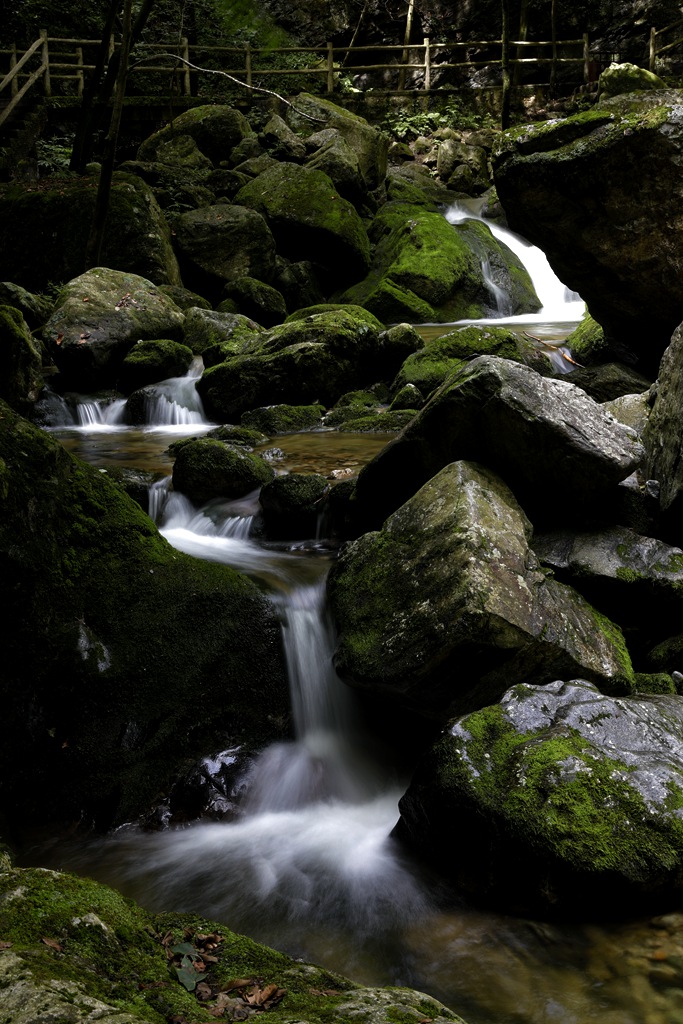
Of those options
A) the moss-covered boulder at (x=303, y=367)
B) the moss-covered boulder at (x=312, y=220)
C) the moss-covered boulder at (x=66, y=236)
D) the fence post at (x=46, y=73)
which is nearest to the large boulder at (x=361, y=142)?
the moss-covered boulder at (x=312, y=220)

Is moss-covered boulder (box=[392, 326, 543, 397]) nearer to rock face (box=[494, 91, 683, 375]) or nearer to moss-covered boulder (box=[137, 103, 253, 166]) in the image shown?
rock face (box=[494, 91, 683, 375])

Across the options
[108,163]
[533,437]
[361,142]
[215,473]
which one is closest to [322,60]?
[361,142]

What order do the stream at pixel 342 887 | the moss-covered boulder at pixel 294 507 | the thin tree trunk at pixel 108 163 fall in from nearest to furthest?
the stream at pixel 342 887, the moss-covered boulder at pixel 294 507, the thin tree trunk at pixel 108 163

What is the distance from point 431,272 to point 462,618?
Result: 1335 centimetres

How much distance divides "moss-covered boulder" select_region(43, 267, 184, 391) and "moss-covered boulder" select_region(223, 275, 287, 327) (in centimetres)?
234

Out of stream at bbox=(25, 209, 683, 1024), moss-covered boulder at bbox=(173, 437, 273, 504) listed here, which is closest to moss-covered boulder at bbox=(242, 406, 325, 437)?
moss-covered boulder at bbox=(173, 437, 273, 504)

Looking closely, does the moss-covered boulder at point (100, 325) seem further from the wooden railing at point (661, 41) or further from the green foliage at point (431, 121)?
the wooden railing at point (661, 41)

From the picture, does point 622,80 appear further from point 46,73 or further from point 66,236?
point 46,73

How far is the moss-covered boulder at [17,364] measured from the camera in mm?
8461

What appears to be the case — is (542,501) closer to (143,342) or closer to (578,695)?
(578,695)

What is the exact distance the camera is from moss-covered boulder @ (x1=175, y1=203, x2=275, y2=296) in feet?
50.1

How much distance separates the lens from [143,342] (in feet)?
37.1

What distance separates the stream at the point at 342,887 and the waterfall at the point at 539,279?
12657 mm

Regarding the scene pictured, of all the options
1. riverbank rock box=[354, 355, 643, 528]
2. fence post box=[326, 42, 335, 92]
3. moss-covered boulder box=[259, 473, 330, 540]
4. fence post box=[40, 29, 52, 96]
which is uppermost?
fence post box=[326, 42, 335, 92]
